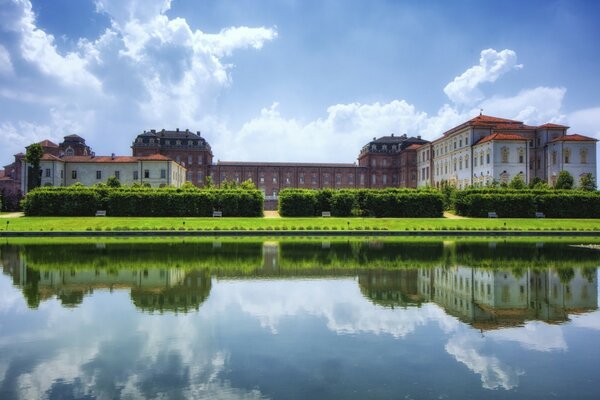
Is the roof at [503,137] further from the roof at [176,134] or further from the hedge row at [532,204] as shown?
the roof at [176,134]

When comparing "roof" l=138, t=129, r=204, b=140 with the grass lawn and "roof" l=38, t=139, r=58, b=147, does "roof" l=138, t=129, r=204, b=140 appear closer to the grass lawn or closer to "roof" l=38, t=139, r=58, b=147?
"roof" l=38, t=139, r=58, b=147

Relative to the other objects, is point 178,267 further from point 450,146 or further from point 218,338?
point 450,146

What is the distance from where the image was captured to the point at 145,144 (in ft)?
287

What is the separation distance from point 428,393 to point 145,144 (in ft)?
284

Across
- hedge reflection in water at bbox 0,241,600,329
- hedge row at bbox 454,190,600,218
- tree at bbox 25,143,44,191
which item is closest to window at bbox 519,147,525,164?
hedge row at bbox 454,190,600,218

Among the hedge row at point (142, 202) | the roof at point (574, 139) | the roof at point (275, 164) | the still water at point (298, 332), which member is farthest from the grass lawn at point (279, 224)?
the roof at point (275, 164)

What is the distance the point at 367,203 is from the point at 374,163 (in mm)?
47932

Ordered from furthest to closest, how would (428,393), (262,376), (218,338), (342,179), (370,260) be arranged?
(342,179)
(370,260)
(218,338)
(262,376)
(428,393)

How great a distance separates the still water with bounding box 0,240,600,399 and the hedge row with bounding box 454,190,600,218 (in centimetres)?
3181

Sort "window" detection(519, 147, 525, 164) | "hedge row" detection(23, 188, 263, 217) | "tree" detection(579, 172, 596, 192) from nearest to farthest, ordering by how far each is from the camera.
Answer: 1. "hedge row" detection(23, 188, 263, 217)
2. "tree" detection(579, 172, 596, 192)
3. "window" detection(519, 147, 525, 164)

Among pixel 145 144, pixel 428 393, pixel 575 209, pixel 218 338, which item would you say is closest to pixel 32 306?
pixel 218 338

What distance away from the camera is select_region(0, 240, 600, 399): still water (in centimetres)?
657

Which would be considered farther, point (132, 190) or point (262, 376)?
point (132, 190)


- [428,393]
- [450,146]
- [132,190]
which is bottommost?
[428,393]
